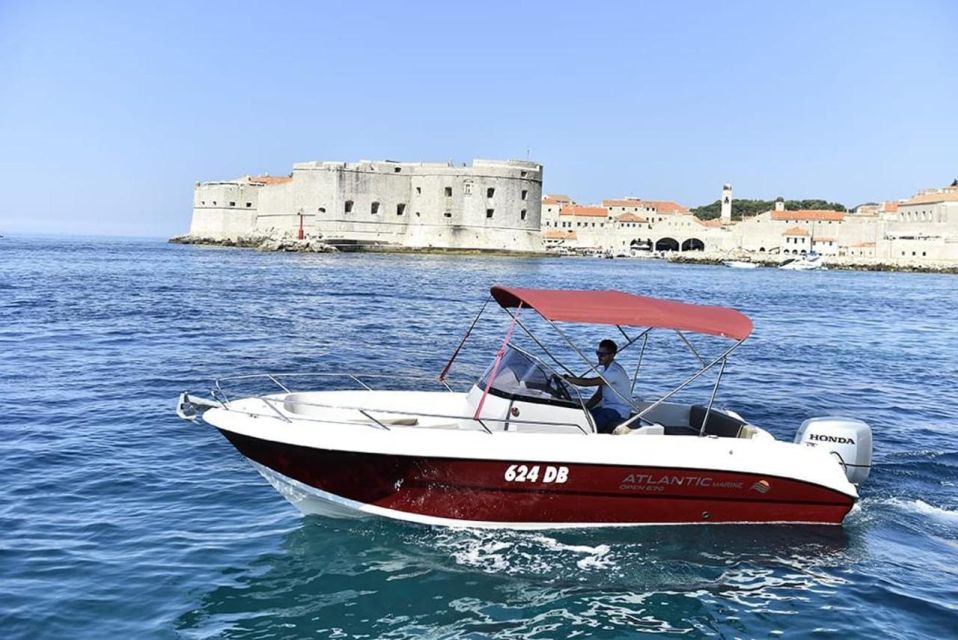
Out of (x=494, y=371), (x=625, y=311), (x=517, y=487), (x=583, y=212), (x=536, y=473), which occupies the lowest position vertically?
(x=517, y=487)

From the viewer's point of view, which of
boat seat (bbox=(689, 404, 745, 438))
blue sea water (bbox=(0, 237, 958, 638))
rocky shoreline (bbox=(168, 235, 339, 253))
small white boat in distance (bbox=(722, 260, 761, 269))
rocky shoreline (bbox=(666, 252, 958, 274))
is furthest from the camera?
small white boat in distance (bbox=(722, 260, 761, 269))

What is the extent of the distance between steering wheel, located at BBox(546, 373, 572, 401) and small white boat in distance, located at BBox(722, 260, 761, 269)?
78.6 metres

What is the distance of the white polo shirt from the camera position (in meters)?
7.01

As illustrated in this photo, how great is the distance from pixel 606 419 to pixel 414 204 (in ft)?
198

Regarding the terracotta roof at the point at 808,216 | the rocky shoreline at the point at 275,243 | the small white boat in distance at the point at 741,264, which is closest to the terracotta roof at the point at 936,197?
the terracotta roof at the point at 808,216

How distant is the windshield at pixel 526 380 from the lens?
676 cm

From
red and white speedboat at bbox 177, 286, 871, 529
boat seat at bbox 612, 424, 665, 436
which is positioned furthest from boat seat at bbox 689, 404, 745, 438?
boat seat at bbox 612, 424, 665, 436

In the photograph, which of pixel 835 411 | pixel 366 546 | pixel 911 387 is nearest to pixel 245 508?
pixel 366 546

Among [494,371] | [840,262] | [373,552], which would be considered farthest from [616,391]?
[840,262]

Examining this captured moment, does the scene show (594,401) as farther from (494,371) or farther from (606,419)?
(494,371)

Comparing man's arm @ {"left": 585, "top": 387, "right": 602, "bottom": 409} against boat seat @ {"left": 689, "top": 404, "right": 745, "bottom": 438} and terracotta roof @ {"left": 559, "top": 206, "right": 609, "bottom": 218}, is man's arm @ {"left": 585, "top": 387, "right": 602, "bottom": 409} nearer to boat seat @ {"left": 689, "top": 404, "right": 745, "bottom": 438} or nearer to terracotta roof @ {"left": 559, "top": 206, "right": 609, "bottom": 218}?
boat seat @ {"left": 689, "top": 404, "right": 745, "bottom": 438}

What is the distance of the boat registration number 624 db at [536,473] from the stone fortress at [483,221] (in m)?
59.5

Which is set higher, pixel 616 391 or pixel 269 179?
pixel 269 179

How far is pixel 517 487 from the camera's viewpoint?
6316mm
